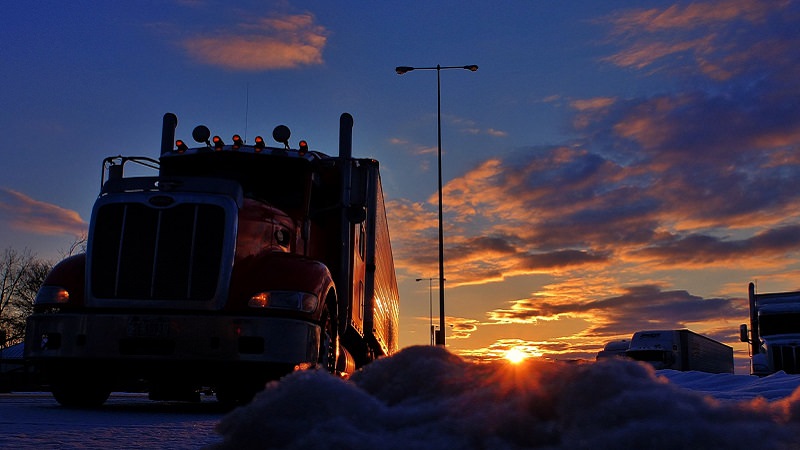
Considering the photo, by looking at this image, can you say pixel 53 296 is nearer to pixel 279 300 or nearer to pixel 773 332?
Answer: pixel 279 300

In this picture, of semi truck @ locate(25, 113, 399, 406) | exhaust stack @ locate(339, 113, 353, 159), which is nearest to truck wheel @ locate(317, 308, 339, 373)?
semi truck @ locate(25, 113, 399, 406)

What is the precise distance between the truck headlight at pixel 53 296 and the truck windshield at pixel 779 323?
22608 mm

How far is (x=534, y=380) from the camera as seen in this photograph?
2.61 meters

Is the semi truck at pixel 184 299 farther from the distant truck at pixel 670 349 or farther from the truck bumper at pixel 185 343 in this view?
the distant truck at pixel 670 349

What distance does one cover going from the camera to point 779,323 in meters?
25.3

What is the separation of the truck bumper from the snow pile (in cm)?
529

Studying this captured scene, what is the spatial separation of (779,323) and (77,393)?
73.8 ft

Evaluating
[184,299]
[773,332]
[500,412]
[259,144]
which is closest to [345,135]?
[259,144]

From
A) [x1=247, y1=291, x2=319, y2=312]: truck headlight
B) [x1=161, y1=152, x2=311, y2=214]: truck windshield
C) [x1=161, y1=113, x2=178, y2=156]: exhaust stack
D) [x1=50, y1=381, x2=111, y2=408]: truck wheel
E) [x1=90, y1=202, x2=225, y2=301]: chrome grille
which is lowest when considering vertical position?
[x1=50, y1=381, x2=111, y2=408]: truck wheel

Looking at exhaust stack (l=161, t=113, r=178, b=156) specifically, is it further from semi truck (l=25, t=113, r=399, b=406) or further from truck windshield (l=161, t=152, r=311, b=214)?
semi truck (l=25, t=113, r=399, b=406)

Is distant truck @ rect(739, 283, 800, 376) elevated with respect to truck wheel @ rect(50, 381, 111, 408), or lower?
elevated

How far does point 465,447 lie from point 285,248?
7115 millimetres

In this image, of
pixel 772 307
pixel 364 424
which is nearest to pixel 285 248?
pixel 364 424

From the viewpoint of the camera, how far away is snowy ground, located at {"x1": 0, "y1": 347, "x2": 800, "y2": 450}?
88.8 inches
